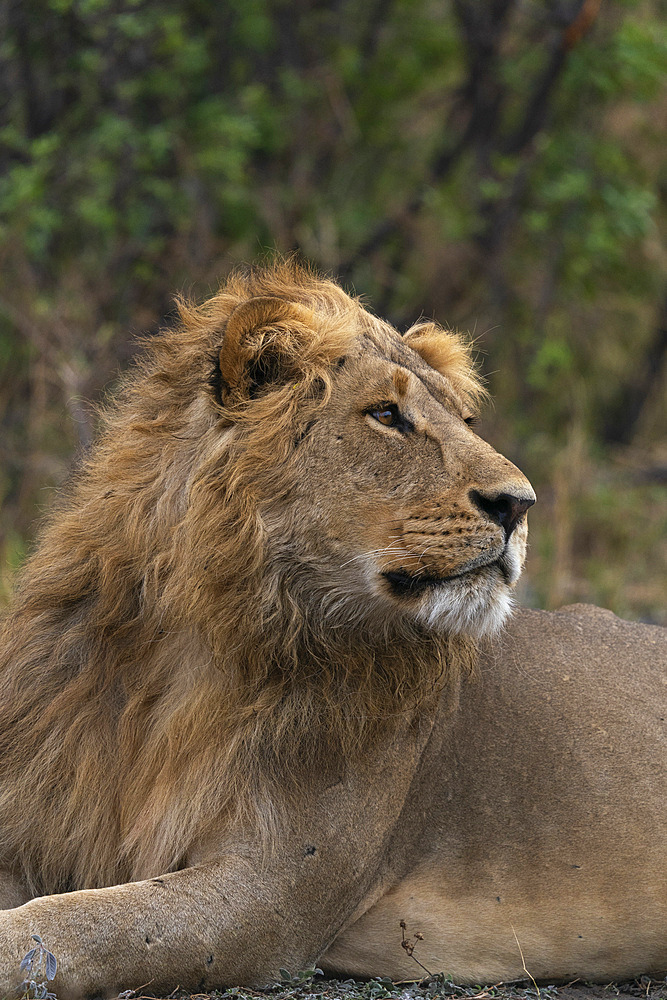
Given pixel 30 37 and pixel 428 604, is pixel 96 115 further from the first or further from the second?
pixel 428 604

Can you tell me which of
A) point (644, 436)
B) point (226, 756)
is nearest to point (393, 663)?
point (226, 756)

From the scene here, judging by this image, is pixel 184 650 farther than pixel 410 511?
Yes

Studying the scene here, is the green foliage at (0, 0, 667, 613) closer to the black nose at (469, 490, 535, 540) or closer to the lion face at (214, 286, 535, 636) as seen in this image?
the lion face at (214, 286, 535, 636)

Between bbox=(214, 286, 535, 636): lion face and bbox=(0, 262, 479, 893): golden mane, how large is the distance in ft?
0.07

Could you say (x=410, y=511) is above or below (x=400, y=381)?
below

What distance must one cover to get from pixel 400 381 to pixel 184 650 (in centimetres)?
83

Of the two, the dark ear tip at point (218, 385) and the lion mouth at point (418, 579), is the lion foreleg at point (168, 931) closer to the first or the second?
the lion mouth at point (418, 579)

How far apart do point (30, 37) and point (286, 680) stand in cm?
544

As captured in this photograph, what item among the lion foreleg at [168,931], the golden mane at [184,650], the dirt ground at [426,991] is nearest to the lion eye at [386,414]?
the golden mane at [184,650]

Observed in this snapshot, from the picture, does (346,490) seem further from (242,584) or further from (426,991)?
(426,991)

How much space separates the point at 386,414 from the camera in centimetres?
295

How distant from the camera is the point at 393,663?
9.75 ft

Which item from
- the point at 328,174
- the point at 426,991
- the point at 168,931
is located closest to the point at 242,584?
A: the point at 168,931

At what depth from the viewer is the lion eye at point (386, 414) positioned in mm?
2943
